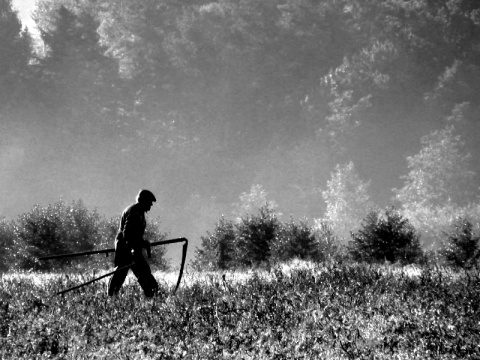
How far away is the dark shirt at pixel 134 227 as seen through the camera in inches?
339

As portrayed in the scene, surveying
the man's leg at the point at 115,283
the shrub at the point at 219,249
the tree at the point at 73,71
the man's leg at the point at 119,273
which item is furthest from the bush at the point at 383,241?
the tree at the point at 73,71

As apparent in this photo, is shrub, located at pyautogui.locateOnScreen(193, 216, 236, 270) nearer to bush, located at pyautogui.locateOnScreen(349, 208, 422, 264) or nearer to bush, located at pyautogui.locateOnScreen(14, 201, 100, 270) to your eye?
bush, located at pyautogui.locateOnScreen(14, 201, 100, 270)

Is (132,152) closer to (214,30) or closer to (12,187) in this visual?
(12,187)

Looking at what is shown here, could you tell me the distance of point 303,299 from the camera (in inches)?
269

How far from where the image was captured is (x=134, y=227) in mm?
8703

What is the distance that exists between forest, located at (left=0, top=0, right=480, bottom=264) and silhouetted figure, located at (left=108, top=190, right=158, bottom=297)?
313ft

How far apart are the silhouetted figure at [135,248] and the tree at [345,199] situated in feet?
335

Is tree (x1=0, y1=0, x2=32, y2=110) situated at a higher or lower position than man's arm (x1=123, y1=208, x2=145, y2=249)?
higher

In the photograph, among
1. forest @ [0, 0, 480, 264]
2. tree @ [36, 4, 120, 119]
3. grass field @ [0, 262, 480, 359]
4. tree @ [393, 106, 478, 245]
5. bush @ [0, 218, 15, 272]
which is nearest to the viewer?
grass field @ [0, 262, 480, 359]

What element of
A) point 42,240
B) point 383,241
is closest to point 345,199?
point 42,240

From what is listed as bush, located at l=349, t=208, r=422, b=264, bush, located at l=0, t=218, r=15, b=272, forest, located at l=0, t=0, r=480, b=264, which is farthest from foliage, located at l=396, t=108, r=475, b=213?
bush, located at l=349, t=208, r=422, b=264

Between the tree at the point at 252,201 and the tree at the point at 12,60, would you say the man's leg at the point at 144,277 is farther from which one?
the tree at the point at 12,60

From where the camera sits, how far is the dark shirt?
28.3 ft

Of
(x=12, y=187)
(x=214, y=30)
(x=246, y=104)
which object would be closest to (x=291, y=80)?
(x=246, y=104)
